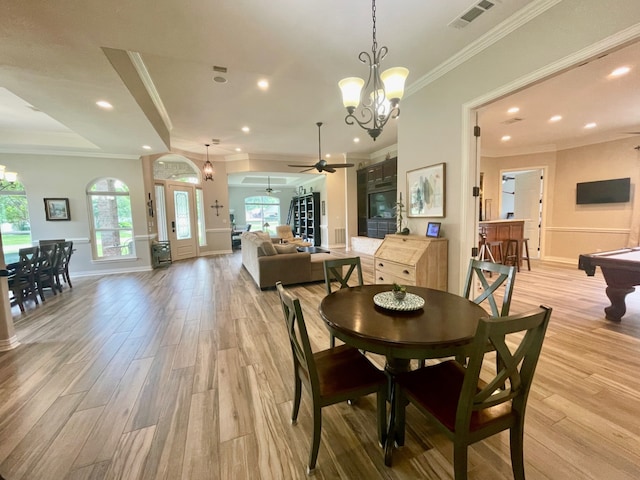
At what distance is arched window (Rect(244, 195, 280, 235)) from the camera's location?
44.2ft

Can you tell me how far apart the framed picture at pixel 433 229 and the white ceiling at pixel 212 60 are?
72.9 inches

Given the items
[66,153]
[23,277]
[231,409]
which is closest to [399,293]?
[231,409]

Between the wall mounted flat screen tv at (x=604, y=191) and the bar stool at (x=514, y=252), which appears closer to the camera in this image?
the wall mounted flat screen tv at (x=604, y=191)

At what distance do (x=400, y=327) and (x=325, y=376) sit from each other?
20.5 inches

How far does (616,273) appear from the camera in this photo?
3.00m

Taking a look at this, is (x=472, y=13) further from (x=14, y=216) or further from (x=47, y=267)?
(x=14, y=216)

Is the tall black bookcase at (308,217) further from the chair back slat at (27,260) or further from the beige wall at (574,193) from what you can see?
the chair back slat at (27,260)

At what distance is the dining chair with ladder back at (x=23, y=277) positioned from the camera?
3.75 metres

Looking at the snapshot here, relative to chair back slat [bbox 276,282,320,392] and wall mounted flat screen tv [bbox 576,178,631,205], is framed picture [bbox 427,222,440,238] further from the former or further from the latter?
wall mounted flat screen tv [bbox 576,178,631,205]

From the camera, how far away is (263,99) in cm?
421

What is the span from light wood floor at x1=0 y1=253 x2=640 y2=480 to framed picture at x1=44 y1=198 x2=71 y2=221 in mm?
3385

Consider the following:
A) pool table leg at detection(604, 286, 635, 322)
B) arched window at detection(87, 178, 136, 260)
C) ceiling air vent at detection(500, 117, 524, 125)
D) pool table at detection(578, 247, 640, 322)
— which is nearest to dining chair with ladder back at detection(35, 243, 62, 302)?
arched window at detection(87, 178, 136, 260)

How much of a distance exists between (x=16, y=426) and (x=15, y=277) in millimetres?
3229

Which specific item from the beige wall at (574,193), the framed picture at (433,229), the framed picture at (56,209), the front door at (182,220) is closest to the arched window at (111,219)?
the framed picture at (56,209)
